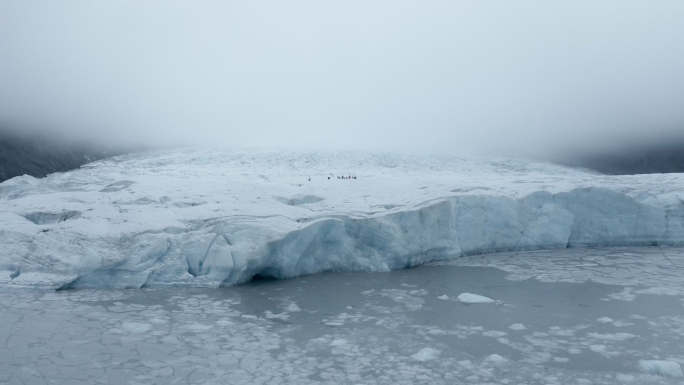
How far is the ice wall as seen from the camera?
5.91 metres

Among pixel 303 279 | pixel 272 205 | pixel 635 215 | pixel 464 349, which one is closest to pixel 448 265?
pixel 303 279

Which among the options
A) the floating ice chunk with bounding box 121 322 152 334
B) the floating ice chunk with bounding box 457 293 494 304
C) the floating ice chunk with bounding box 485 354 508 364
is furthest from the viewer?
the floating ice chunk with bounding box 457 293 494 304

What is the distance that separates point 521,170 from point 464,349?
16015mm

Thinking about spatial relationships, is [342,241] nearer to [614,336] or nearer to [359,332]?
[359,332]

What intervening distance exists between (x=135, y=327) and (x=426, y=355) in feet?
8.87

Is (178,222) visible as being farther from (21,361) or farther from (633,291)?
(633,291)

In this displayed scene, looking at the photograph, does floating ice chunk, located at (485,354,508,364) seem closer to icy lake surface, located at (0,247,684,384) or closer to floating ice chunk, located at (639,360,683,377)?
icy lake surface, located at (0,247,684,384)

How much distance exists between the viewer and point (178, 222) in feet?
22.0

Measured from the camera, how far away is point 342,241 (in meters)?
7.23

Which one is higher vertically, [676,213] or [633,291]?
[676,213]

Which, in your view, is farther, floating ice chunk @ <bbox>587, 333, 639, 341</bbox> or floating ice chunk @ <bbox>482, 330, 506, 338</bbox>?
floating ice chunk @ <bbox>482, 330, 506, 338</bbox>

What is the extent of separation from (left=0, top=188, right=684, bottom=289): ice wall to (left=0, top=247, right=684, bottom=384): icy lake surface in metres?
0.26

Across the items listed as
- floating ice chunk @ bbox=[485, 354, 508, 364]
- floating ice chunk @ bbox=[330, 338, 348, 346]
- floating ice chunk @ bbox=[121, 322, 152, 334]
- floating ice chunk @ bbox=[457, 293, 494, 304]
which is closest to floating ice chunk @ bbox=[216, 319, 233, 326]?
floating ice chunk @ bbox=[121, 322, 152, 334]

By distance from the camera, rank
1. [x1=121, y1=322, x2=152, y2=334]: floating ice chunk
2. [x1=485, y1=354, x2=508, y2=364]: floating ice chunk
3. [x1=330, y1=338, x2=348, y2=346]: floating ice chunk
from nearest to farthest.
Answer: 1. [x1=485, y1=354, x2=508, y2=364]: floating ice chunk
2. [x1=330, y1=338, x2=348, y2=346]: floating ice chunk
3. [x1=121, y1=322, x2=152, y2=334]: floating ice chunk
